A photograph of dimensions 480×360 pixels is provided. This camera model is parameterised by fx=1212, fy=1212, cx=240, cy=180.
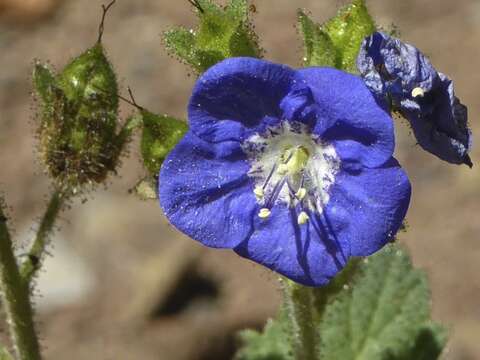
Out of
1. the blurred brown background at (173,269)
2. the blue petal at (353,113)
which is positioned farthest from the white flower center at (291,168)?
the blurred brown background at (173,269)

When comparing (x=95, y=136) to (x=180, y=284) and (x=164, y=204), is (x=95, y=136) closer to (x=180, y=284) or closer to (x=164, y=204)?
(x=164, y=204)

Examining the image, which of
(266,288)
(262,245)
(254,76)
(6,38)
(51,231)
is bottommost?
(262,245)

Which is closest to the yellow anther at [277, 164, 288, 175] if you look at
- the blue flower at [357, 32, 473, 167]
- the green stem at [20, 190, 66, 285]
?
the blue flower at [357, 32, 473, 167]

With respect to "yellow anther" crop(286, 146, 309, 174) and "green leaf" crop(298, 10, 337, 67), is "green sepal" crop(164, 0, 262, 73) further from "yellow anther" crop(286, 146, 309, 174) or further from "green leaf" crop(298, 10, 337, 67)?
"yellow anther" crop(286, 146, 309, 174)

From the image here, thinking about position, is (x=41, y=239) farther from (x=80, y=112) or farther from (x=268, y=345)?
(x=268, y=345)

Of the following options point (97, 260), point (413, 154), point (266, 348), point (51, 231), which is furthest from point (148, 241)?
point (51, 231)

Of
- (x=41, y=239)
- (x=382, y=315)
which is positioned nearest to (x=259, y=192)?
(x=41, y=239)
